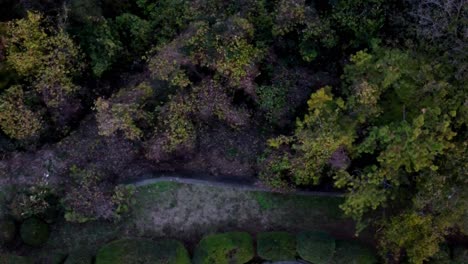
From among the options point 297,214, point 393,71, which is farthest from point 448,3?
point 297,214

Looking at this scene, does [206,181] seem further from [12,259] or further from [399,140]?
[399,140]

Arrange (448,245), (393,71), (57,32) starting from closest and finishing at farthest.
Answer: (393,71) → (448,245) → (57,32)

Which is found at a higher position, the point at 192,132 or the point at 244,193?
the point at 192,132

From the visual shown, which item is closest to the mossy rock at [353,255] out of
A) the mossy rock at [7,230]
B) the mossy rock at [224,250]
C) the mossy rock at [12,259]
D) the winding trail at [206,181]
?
the mossy rock at [224,250]

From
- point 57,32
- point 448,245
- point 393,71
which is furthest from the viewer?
point 57,32

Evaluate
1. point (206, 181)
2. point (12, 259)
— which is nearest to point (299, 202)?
point (206, 181)

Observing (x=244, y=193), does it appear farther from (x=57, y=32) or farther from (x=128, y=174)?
(x=57, y=32)

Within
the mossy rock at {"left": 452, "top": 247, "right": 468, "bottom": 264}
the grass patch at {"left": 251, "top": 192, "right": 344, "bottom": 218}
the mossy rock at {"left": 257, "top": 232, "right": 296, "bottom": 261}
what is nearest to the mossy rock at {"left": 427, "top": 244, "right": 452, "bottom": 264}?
the mossy rock at {"left": 452, "top": 247, "right": 468, "bottom": 264}
